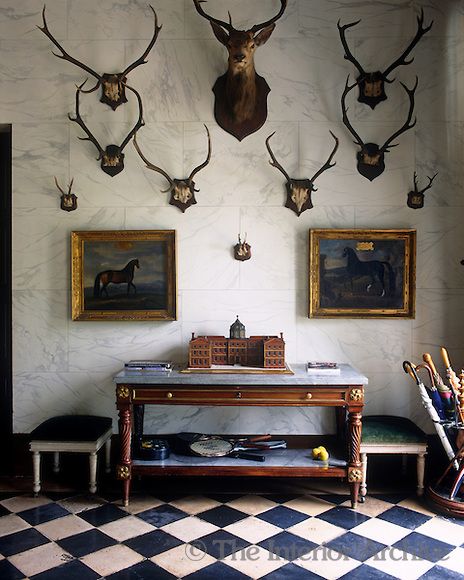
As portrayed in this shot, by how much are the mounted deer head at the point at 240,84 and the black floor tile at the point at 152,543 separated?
2.89 m

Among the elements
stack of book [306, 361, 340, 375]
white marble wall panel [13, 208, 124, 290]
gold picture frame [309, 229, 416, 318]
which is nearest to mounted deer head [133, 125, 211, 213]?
white marble wall panel [13, 208, 124, 290]

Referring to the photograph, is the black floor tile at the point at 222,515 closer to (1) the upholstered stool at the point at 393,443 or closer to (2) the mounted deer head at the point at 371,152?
(1) the upholstered stool at the point at 393,443

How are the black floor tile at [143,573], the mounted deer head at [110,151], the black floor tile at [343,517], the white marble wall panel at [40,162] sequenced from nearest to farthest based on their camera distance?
the black floor tile at [143,573]
the black floor tile at [343,517]
the mounted deer head at [110,151]
the white marble wall panel at [40,162]

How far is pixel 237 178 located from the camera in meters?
4.49

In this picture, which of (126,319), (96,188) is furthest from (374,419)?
Result: (96,188)

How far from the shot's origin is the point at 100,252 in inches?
177

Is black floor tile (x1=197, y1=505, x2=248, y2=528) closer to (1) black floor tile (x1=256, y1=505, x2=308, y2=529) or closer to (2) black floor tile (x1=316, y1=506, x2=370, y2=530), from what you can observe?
(1) black floor tile (x1=256, y1=505, x2=308, y2=529)

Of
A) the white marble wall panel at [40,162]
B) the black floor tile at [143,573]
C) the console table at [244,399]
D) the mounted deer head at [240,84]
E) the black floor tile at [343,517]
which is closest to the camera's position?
the black floor tile at [143,573]

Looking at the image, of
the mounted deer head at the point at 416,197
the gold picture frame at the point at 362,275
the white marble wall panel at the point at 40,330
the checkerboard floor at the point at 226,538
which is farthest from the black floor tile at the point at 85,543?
the mounted deer head at the point at 416,197

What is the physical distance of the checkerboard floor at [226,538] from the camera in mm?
3031

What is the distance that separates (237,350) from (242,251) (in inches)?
31.8

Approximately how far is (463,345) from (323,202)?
5.16 feet

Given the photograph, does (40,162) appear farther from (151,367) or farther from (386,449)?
(386,449)

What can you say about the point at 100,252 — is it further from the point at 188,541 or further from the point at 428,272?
the point at 428,272
